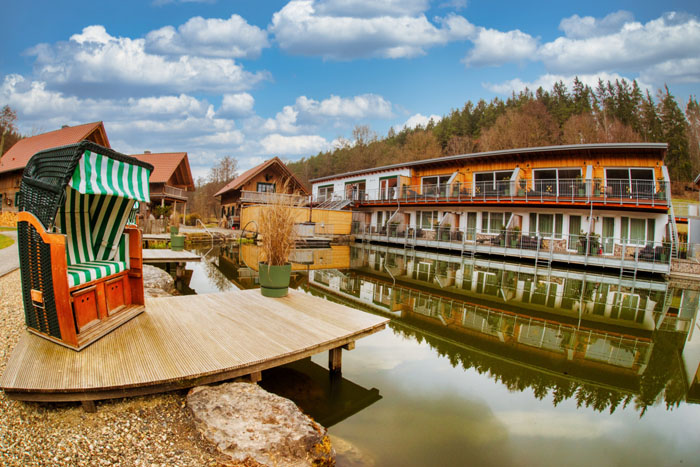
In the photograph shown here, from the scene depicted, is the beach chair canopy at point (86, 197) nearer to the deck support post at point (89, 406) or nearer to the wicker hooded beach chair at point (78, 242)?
the wicker hooded beach chair at point (78, 242)

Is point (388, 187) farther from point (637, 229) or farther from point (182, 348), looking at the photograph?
point (182, 348)

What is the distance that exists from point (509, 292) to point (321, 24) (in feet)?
60.2

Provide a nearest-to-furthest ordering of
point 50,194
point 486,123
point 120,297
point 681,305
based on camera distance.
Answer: point 50,194 < point 120,297 < point 681,305 < point 486,123

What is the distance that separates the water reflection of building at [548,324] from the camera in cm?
459

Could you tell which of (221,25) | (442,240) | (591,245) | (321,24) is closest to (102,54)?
(221,25)

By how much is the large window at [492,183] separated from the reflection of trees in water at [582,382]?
1347cm

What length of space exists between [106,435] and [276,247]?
3611 millimetres

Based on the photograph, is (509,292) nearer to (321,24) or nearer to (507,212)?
(507,212)

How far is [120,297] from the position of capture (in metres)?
A: 4.17

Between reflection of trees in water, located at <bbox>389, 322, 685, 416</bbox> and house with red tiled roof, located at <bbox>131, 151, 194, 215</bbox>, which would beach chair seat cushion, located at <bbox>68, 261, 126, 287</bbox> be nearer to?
reflection of trees in water, located at <bbox>389, 322, 685, 416</bbox>

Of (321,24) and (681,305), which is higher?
(321,24)

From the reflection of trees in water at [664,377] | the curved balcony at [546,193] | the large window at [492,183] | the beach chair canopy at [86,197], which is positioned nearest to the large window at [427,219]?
the curved balcony at [546,193]

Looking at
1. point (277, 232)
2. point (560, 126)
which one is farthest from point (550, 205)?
point (560, 126)

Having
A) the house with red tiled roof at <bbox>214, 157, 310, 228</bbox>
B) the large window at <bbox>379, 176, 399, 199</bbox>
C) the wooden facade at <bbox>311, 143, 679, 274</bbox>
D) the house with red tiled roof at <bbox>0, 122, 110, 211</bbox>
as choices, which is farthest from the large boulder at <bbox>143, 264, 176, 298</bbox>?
the house with red tiled roof at <bbox>214, 157, 310, 228</bbox>
